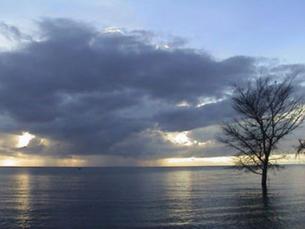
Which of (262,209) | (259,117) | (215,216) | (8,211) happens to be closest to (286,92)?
(259,117)

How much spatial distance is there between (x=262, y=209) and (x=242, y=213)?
3432 mm

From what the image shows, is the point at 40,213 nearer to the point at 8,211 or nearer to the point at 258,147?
the point at 8,211

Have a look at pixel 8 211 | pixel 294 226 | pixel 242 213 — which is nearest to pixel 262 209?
pixel 242 213

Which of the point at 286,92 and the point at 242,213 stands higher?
the point at 286,92

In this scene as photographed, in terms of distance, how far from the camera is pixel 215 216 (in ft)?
129

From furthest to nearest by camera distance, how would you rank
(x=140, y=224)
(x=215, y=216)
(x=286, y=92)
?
(x=286, y=92) → (x=215, y=216) → (x=140, y=224)

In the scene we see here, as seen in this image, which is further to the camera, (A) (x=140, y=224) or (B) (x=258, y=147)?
(B) (x=258, y=147)

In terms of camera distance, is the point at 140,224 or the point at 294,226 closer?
the point at 294,226

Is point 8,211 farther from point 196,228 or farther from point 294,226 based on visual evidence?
A: point 294,226

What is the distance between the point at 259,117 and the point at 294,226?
25347mm

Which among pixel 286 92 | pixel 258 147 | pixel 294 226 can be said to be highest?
pixel 286 92

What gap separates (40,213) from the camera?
4584 cm

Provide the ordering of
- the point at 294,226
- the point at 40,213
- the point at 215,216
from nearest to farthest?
1. the point at 294,226
2. the point at 215,216
3. the point at 40,213

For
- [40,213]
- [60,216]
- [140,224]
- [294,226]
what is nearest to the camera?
[294,226]
